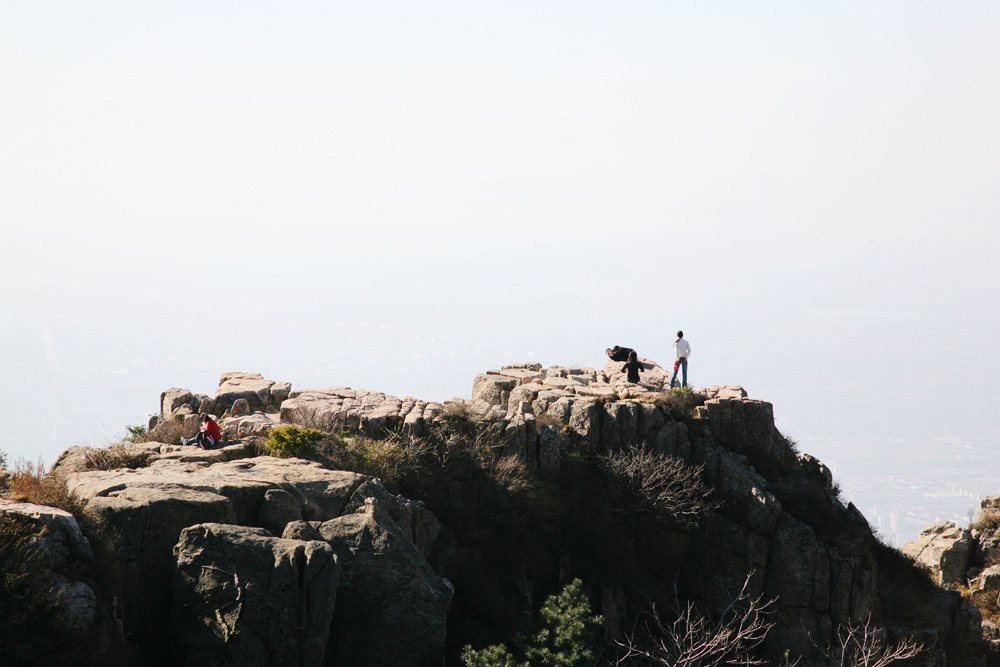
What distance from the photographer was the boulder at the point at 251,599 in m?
14.9

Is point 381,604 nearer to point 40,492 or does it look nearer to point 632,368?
point 40,492

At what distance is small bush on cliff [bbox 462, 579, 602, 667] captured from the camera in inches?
664

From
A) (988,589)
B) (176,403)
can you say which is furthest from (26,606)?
(988,589)

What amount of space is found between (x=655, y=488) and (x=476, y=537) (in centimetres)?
775

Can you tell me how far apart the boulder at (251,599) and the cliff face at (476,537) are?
0.04 meters

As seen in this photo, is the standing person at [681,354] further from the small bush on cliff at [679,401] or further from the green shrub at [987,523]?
the green shrub at [987,523]

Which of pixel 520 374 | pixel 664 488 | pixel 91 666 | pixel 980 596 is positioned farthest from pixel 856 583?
pixel 91 666

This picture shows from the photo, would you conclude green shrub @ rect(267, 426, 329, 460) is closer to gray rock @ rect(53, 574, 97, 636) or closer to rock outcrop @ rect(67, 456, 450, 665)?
rock outcrop @ rect(67, 456, 450, 665)

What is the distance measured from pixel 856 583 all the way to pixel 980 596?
11.8 m

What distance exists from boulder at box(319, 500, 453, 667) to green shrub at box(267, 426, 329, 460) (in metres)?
5.47

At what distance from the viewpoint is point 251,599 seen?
15.0 metres

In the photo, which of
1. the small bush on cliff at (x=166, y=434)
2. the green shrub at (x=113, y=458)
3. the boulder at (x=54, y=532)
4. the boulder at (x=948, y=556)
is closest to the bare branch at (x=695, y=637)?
the boulder at (x=54, y=532)

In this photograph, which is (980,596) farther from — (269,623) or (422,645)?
(269,623)

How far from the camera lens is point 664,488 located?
28.1 meters
